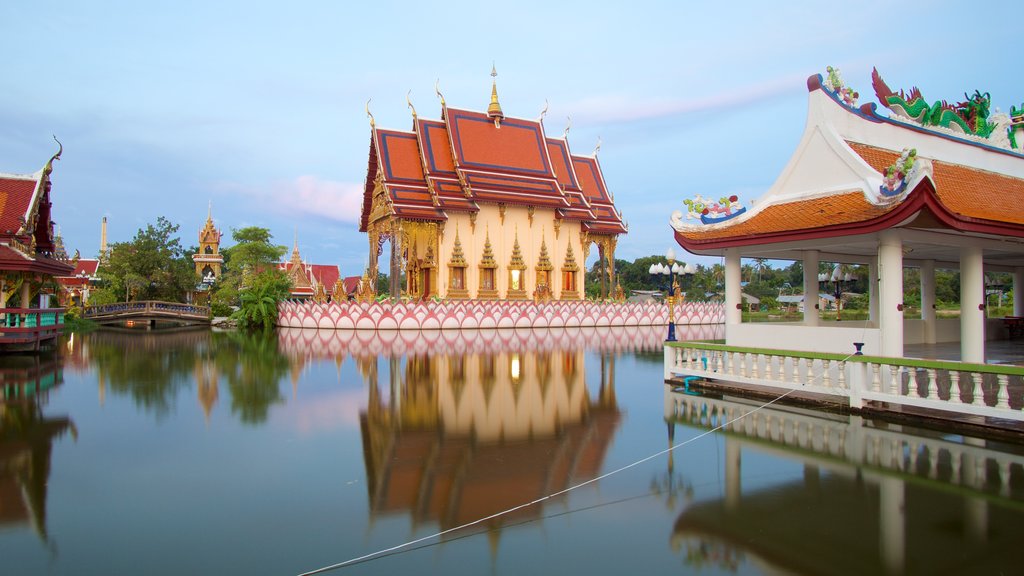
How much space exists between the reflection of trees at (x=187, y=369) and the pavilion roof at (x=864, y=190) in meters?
7.10

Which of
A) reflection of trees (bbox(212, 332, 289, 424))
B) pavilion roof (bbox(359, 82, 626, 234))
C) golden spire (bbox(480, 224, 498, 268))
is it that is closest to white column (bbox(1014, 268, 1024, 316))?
reflection of trees (bbox(212, 332, 289, 424))

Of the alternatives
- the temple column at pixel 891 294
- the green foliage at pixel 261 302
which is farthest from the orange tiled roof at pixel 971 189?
the green foliage at pixel 261 302

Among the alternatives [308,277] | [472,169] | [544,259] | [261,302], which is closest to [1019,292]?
[544,259]

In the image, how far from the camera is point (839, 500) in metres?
4.50

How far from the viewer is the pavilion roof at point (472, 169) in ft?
90.0

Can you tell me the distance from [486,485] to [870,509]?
2.60 m

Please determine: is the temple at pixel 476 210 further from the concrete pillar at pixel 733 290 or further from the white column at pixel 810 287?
the white column at pixel 810 287

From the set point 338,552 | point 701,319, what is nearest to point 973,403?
point 338,552

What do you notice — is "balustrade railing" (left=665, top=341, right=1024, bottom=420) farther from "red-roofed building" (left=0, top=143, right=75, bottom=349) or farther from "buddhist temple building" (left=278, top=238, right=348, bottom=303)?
"buddhist temple building" (left=278, top=238, right=348, bottom=303)

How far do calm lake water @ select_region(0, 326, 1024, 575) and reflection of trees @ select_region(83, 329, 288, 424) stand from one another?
0.15 m

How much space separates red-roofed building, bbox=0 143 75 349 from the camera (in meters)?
14.7

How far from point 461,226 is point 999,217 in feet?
70.7

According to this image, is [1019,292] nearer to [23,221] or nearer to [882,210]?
[882,210]

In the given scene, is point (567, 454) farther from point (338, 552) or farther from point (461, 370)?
point (461, 370)
